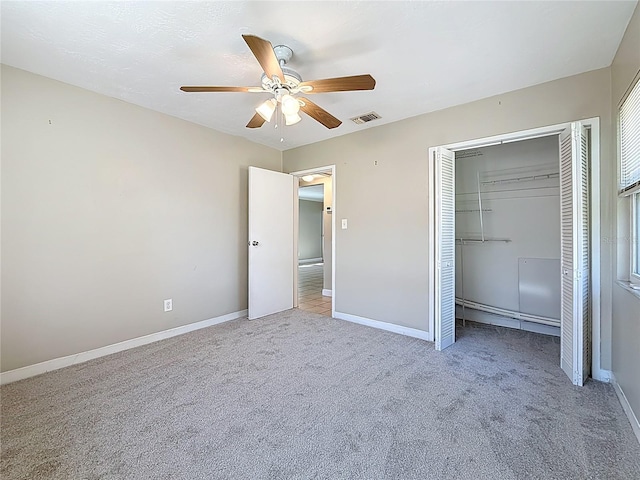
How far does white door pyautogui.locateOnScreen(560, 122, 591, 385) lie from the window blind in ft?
0.73

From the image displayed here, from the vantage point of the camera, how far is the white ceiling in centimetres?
171

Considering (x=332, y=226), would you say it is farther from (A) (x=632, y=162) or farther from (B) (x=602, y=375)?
(B) (x=602, y=375)

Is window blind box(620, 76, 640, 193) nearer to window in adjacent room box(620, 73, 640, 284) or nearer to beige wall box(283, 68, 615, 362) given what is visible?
window in adjacent room box(620, 73, 640, 284)

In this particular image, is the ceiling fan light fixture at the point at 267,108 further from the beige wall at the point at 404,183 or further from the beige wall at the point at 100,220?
the beige wall at the point at 404,183

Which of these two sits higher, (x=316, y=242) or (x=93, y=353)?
(x=316, y=242)

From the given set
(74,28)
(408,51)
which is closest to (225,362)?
(74,28)

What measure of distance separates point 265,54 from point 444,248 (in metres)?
2.37

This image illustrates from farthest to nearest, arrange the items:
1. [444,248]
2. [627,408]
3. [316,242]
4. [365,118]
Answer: [316,242] < [365,118] < [444,248] < [627,408]

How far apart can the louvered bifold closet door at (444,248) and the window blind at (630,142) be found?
1.26 m

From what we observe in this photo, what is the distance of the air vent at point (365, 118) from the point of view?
10.6ft

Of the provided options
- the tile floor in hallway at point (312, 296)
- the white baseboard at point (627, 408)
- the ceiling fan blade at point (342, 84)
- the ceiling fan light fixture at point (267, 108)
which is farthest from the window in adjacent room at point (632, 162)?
the tile floor in hallway at point (312, 296)

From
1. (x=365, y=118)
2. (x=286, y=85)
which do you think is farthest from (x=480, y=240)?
(x=286, y=85)

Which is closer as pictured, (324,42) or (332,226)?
(324,42)

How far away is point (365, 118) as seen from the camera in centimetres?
332
